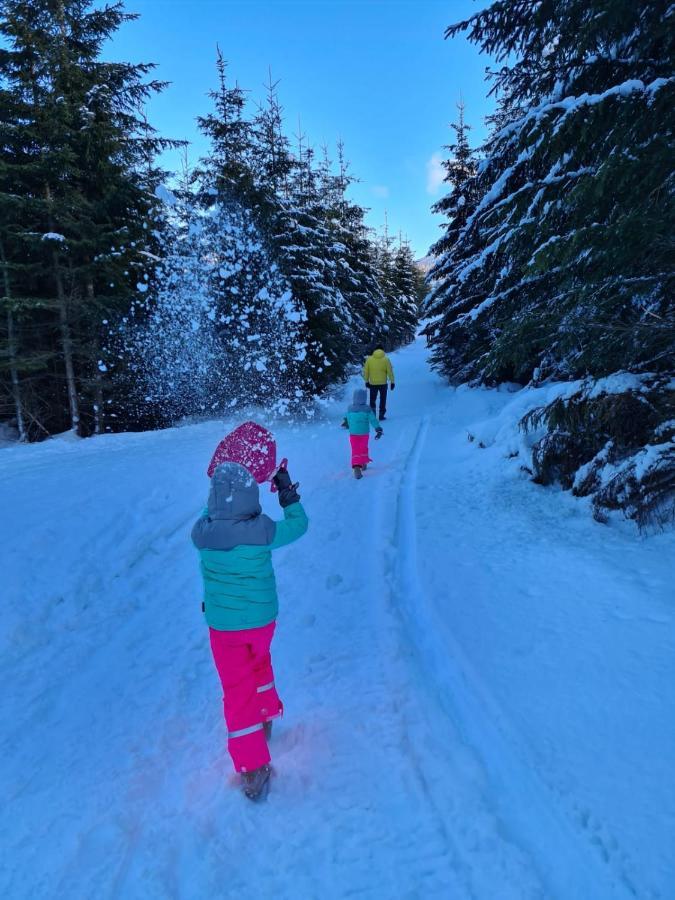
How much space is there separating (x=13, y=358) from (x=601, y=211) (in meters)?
13.2

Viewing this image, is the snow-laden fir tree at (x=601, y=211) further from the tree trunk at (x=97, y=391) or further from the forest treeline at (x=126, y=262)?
the tree trunk at (x=97, y=391)

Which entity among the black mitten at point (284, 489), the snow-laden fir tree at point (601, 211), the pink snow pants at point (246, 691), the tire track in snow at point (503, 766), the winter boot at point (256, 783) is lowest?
the winter boot at point (256, 783)

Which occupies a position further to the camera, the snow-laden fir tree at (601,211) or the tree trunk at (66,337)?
the tree trunk at (66,337)

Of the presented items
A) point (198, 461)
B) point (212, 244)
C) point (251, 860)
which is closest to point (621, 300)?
point (251, 860)

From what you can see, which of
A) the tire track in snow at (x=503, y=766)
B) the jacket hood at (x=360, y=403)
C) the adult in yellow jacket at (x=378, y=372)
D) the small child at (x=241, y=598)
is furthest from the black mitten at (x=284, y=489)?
the adult in yellow jacket at (x=378, y=372)

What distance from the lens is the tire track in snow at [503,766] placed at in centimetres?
189

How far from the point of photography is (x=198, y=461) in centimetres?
891

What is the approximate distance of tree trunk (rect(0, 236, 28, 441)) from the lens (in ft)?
36.3

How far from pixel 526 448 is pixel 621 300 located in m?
2.42

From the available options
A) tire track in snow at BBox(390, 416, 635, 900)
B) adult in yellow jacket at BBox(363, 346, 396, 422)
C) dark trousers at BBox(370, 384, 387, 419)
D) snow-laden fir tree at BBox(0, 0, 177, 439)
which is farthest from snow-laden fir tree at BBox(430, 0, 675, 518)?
snow-laden fir tree at BBox(0, 0, 177, 439)

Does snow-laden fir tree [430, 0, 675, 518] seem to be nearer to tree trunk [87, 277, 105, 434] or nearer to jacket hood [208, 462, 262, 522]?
jacket hood [208, 462, 262, 522]

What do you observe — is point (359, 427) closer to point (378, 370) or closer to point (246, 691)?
point (378, 370)

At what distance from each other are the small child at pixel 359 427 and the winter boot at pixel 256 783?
5.87m

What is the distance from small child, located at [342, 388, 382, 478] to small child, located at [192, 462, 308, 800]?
5.51 metres
